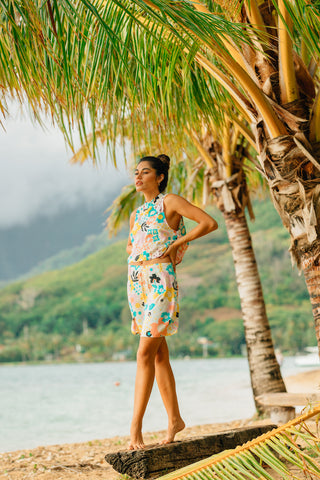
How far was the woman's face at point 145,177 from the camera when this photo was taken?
3.82 m

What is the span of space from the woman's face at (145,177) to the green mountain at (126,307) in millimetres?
58629

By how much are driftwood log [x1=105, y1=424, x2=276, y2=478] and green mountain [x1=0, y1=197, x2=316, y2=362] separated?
58.6 m

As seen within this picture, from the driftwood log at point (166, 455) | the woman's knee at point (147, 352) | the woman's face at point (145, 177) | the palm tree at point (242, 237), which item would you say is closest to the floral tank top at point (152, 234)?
the woman's face at point (145, 177)

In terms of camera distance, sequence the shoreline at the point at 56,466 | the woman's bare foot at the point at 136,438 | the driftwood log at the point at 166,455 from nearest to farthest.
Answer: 1. the driftwood log at the point at 166,455
2. the woman's bare foot at the point at 136,438
3. the shoreline at the point at 56,466

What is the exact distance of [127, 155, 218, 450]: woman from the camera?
11.5 ft

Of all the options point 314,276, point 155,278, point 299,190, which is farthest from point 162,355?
point 299,190

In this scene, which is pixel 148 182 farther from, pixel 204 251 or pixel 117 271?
pixel 204 251

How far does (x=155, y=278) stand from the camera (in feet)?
11.7

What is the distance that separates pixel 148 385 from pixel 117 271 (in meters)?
78.3

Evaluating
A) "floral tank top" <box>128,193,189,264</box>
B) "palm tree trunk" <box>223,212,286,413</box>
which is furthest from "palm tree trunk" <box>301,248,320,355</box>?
"palm tree trunk" <box>223,212,286,413</box>

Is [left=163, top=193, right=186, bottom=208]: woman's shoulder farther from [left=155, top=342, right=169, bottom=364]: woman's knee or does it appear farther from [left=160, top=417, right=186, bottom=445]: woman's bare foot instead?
[left=160, top=417, right=186, bottom=445]: woman's bare foot

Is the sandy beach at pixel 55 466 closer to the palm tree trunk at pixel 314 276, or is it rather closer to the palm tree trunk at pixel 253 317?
the palm tree trunk at pixel 314 276

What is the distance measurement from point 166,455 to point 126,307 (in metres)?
71.7

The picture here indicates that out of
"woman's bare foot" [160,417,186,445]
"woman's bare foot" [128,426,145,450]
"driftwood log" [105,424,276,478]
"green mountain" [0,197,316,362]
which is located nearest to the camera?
"driftwood log" [105,424,276,478]
